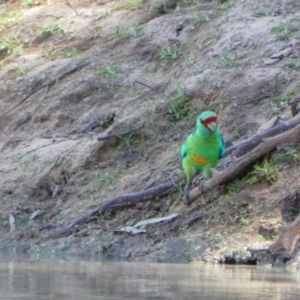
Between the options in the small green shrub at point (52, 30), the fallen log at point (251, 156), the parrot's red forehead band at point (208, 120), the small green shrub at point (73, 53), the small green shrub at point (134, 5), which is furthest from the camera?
the small green shrub at point (52, 30)

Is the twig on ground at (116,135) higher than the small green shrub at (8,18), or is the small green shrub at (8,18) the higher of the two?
the small green shrub at (8,18)

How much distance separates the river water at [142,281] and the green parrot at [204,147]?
1.34m

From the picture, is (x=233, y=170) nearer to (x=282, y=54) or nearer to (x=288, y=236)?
(x=288, y=236)

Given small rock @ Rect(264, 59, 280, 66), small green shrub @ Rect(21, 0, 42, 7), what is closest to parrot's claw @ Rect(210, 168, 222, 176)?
small rock @ Rect(264, 59, 280, 66)

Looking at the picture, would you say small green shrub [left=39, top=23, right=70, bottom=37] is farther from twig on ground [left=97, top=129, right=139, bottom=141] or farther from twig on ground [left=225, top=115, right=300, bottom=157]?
twig on ground [left=225, top=115, right=300, bottom=157]

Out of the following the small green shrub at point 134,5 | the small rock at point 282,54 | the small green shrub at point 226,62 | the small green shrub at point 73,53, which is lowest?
the small green shrub at point 73,53

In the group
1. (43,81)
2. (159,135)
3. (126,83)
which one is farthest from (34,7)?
(159,135)

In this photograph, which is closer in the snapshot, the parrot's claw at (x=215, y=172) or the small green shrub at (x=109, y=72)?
the parrot's claw at (x=215, y=172)

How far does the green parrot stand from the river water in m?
1.34

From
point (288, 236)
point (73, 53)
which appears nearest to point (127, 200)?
point (288, 236)

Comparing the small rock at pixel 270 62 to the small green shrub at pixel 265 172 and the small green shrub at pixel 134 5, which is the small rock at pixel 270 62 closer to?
the small green shrub at pixel 265 172

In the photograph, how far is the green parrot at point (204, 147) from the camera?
9102mm

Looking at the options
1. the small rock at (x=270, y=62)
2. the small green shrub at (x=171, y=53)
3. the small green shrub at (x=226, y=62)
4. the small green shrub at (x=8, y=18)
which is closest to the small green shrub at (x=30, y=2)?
the small green shrub at (x=8, y=18)

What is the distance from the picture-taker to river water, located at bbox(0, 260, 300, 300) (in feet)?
19.4
